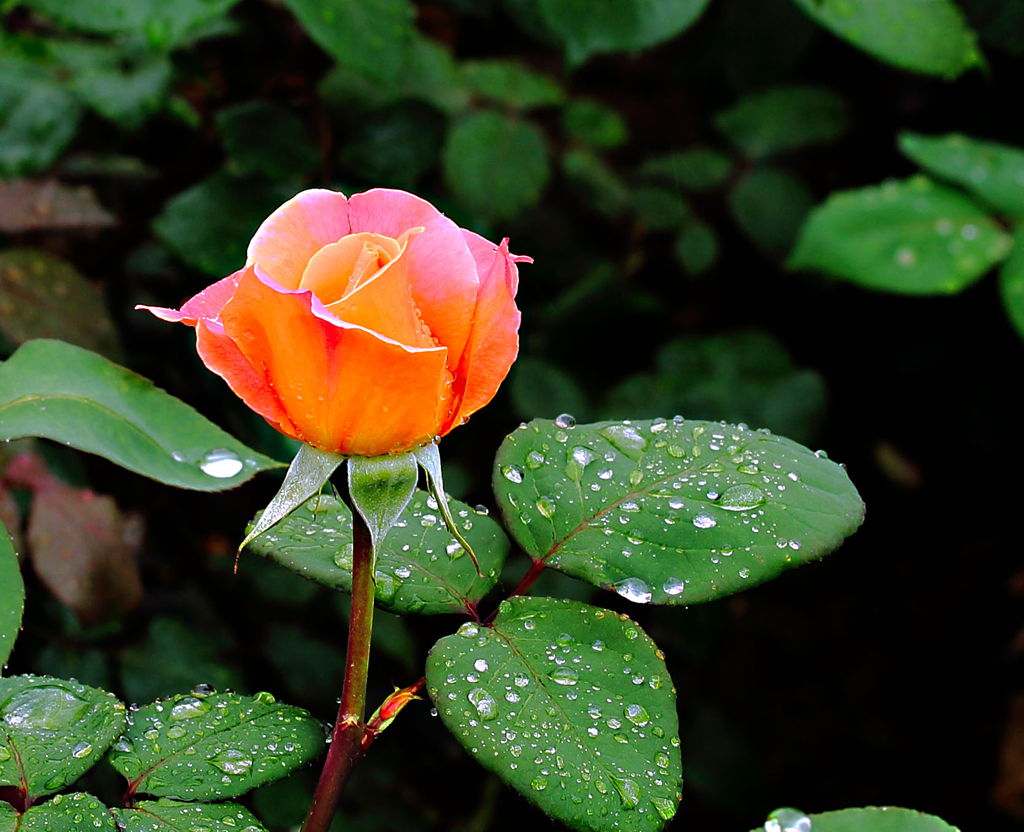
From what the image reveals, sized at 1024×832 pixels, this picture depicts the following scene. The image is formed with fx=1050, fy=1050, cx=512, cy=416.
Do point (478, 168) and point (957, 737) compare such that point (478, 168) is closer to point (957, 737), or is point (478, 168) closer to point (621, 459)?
point (621, 459)

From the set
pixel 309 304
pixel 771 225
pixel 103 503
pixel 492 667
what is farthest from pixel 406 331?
pixel 771 225

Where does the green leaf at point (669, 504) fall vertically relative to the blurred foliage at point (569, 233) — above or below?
above

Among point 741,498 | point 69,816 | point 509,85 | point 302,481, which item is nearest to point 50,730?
point 69,816

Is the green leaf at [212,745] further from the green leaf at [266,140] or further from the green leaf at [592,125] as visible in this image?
the green leaf at [592,125]

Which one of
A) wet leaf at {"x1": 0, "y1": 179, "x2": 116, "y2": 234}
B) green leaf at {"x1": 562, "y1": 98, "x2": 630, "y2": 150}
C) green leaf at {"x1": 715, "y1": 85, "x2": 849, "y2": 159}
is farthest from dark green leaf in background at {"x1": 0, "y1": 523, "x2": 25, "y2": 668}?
green leaf at {"x1": 715, "y1": 85, "x2": 849, "y2": 159}

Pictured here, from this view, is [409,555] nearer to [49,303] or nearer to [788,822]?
[788,822]

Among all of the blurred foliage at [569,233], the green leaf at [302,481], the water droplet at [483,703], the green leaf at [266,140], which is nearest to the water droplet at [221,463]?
the green leaf at [302,481]
